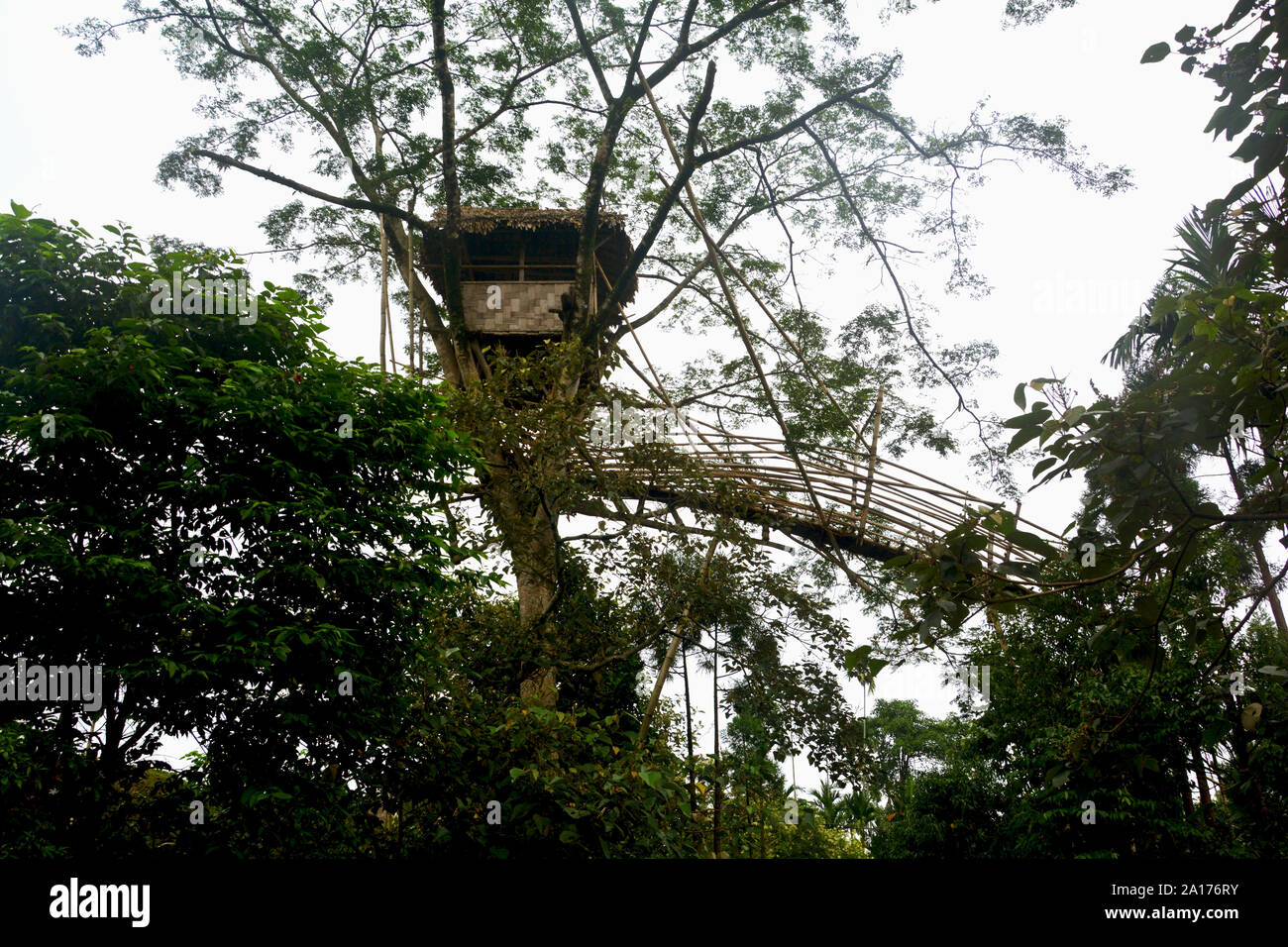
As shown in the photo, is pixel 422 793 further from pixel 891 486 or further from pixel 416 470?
pixel 891 486

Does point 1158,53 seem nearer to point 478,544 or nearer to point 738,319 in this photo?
point 738,319

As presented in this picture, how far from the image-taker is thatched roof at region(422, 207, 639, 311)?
9281 mm

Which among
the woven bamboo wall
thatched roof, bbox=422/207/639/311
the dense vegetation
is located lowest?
the dense vegetation

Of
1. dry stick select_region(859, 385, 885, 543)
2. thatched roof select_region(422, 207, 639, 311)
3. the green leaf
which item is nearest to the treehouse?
thatched roof select_region(422, 207, 639, 311)

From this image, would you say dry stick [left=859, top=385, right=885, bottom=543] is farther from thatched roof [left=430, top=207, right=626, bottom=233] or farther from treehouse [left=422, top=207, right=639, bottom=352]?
thatched roof [left=430, top=207, right=626, bottom=233]

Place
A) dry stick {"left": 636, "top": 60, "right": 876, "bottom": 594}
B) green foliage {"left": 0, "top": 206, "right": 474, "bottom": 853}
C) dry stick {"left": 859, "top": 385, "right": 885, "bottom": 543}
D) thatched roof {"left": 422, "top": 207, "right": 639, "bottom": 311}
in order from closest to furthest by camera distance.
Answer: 1. green foliage {"left": 0, "top": 206, "right": 474, "bottom": 853}
2. dry stick {"left": 636, "top": 60, "right": 876, "bottom": 594}
3. dry stick {"left": 859, "top": 385, "right": 885, "bottom": 543}
4. thatched roof {"left": 422, "top": 207, "right": 639, "bottom": 311}

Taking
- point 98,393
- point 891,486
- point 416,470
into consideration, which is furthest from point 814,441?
point 98,393

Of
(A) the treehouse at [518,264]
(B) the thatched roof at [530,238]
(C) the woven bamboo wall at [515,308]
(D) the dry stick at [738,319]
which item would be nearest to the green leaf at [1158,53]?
(D) the dry stick at [738,319]

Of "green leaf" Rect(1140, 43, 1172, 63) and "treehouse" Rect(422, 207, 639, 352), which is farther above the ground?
"treehouse" Rect(422, 207, 639, 352)

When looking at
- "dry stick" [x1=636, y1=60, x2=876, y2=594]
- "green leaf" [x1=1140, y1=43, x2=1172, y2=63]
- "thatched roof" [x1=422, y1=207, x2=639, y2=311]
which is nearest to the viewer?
"green leaf" [x1=1140, y1=43, x2=1172, y2=63]

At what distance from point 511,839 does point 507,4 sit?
6.99 metres

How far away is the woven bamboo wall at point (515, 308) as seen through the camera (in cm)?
910

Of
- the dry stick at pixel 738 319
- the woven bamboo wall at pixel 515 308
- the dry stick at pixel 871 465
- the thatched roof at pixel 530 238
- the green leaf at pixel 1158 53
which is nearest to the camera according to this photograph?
the green leaf at pixel 1158 53

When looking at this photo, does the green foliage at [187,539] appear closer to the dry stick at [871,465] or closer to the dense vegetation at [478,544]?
the dense vegetation at [478,544]
